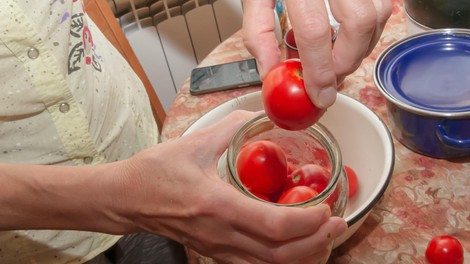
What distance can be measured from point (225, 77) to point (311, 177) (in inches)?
16.9

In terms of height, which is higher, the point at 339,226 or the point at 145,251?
the point at 339,226

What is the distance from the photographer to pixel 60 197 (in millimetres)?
622

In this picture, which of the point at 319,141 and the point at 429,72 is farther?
the point at 429,72

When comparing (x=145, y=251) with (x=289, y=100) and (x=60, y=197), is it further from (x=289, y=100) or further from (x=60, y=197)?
(x=289, y=100)

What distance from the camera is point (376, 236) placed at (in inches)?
28.0

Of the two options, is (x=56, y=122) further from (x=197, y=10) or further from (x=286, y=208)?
(x=197, y=10)

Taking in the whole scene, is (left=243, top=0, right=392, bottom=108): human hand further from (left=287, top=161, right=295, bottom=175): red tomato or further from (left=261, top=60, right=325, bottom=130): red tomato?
(left=287, top=161, right=295, bottom=175): red tomato

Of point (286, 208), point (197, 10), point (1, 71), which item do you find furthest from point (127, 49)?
point (286, 208)

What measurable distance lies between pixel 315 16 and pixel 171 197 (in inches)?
9.6

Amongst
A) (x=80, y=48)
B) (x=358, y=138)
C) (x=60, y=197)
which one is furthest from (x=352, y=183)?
(x=80, y=48)

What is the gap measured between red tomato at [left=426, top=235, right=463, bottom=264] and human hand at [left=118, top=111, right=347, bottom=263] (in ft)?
0.54

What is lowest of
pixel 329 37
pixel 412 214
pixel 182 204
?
pixel 412 214

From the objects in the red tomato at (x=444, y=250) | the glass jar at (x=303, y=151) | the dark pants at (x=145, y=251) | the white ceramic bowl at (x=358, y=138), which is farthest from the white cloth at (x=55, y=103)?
the red tomato at (x=444, y=250)

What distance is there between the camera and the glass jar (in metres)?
0.58
